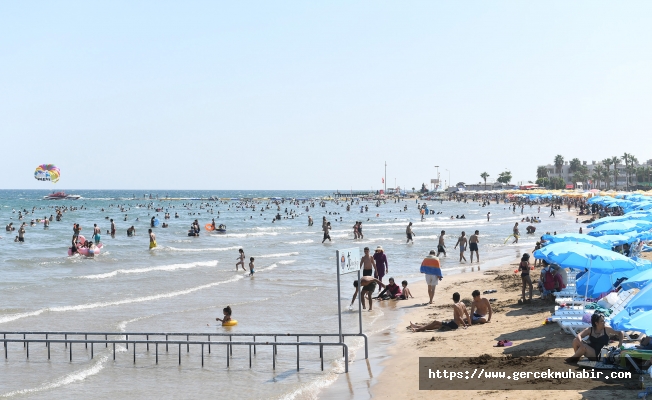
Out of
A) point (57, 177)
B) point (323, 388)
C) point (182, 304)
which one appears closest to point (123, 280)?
point (182, 304)

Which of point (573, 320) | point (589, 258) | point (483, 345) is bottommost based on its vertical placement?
point (483, 345)

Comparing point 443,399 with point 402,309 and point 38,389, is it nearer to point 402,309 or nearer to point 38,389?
point 38,389

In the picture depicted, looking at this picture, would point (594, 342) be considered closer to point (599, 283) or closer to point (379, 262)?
point (599, 283)

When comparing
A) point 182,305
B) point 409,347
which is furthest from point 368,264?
point 182,305

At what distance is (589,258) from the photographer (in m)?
11.8

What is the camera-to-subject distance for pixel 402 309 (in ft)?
56.3

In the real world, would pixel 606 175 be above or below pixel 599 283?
above

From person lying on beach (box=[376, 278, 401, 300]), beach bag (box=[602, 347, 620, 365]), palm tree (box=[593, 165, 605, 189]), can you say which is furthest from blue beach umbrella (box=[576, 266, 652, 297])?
palm tree (box=[593, 165, 605, 189])

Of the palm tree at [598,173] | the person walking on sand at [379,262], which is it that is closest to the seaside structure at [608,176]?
the palm tree at [598,173]

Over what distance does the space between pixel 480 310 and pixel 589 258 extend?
113 inches

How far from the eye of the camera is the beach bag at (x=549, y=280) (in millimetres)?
15148

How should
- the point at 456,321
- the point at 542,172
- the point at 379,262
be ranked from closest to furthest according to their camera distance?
the point at 456,321 < the point at 379,262 < the point at 542,172

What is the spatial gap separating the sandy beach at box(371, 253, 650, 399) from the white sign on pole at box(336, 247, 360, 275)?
6.10 ft

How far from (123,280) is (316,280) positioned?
A: 24.7ft
